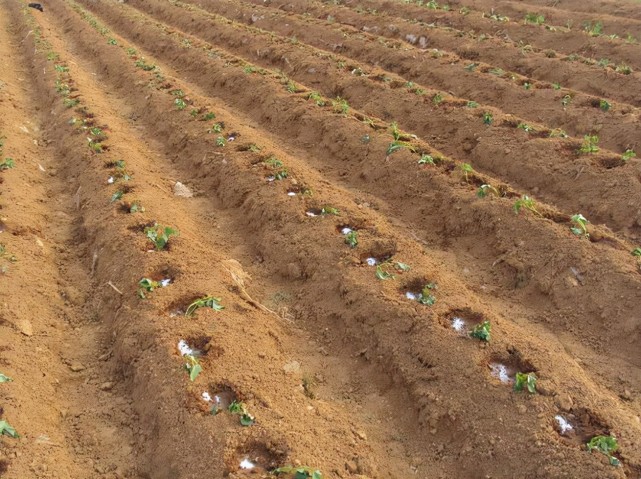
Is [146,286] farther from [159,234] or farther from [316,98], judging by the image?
[316,98]

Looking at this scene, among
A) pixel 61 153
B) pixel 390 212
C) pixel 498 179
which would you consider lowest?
pixel 61 153

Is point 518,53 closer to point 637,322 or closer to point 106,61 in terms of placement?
point 637,322

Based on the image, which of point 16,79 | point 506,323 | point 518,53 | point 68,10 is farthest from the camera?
point 68,10

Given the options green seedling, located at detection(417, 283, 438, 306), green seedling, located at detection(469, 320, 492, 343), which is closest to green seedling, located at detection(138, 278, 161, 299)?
green seedling, located at detection(417, 283, 438, 306)

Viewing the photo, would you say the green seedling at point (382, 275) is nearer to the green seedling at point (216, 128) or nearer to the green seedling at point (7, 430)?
the green seedling at point (7, 430)

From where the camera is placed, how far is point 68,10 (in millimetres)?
28797

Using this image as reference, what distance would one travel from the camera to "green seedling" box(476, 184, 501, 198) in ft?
29.5

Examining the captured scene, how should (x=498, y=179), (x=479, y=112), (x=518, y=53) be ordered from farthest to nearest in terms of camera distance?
(x=518, y=53) → (x=479, y=112) → (x=498, y=179)

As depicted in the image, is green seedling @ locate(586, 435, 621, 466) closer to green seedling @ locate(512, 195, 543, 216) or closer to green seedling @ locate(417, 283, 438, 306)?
green seedling @ locate(417, 283, 438, 306)

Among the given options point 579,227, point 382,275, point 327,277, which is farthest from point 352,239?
point 579,227

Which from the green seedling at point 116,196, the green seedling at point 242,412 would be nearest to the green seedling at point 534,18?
the green seedling at point 116,196

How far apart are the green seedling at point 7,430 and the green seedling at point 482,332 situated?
517cm

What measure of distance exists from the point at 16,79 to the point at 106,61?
304cm

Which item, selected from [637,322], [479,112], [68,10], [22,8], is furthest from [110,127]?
[22,8]
